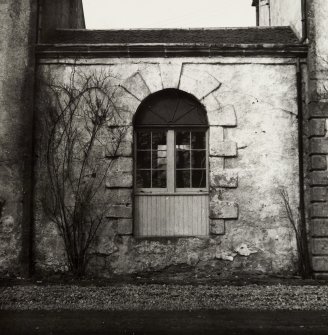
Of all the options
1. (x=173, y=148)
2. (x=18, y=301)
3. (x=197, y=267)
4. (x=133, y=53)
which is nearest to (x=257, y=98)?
(x=173, y=148)

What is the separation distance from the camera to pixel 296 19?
9031 mm

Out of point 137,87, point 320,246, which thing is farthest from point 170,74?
point 320,246

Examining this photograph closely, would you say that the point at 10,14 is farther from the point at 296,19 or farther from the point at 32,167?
the point at 296,19

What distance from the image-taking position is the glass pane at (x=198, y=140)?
853 cm

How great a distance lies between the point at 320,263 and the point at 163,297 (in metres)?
3.14

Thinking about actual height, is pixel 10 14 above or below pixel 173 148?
above

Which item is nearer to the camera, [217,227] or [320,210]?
[320,210]

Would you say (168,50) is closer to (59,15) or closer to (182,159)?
(182,159)

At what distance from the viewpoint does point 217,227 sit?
8086mm

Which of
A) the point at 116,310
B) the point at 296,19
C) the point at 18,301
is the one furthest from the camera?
the point at 296,19

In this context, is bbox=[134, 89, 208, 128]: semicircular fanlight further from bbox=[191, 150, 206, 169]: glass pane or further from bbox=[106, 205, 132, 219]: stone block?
bbox=[106, 205, 132, 219]: stone block

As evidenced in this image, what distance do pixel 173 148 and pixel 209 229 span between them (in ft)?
5.27

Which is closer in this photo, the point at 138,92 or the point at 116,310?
the point at 116,310

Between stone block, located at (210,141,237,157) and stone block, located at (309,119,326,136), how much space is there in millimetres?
1369
